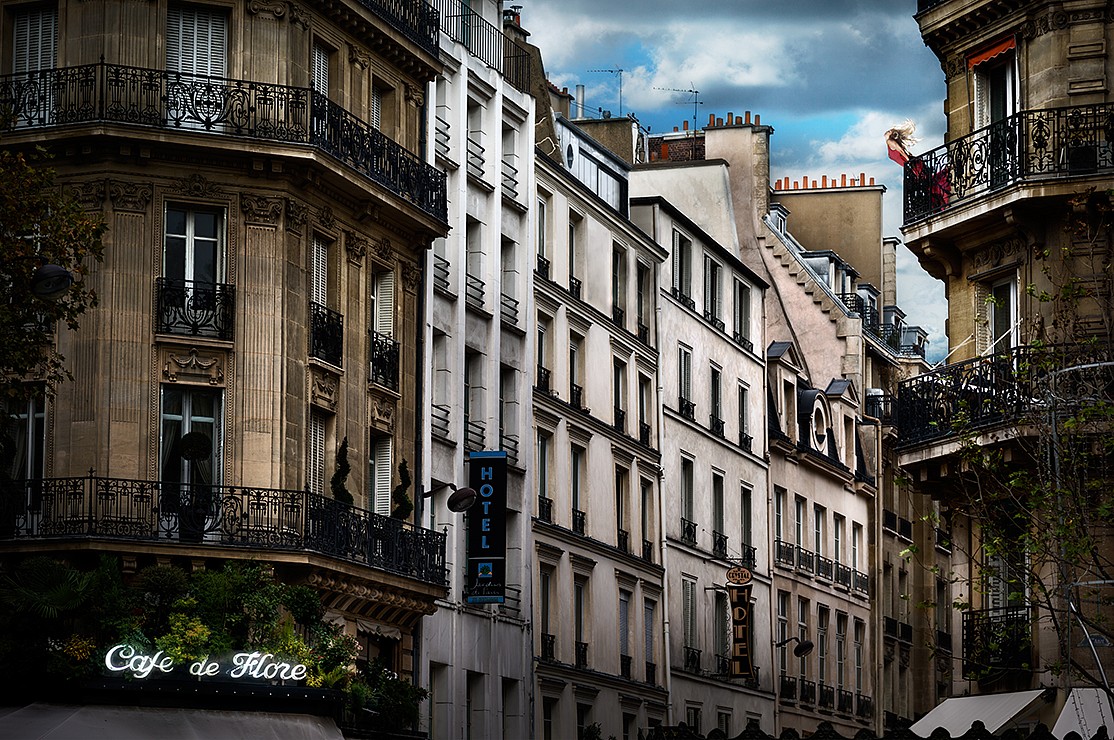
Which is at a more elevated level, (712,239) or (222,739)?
(712,239)

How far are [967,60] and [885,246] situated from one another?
42.8 m

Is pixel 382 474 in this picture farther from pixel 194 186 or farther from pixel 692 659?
pixel 692 659

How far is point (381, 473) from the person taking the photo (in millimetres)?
40062

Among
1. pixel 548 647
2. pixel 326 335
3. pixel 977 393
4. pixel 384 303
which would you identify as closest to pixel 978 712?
pixel 977 393

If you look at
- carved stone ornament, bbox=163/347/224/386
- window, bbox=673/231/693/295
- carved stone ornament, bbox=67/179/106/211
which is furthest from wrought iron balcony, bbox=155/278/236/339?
window, bbox=673/231/693/295

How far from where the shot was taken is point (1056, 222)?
110ft

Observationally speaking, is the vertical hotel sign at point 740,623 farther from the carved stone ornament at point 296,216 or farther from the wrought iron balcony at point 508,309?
the carved stone ornament at point 296,216

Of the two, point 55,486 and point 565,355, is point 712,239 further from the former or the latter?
point 55,486

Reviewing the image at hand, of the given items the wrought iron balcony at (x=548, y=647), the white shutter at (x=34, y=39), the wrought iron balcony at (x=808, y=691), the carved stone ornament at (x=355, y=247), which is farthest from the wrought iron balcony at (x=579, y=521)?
the white shutter at (x=34, y=39)

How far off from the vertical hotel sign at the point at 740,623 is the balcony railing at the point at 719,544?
1.07 metres

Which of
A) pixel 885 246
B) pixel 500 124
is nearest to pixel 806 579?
pixel 885 246

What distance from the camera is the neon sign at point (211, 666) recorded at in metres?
32.6

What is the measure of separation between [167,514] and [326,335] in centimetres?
457

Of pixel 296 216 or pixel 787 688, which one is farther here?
pixel 787 688
